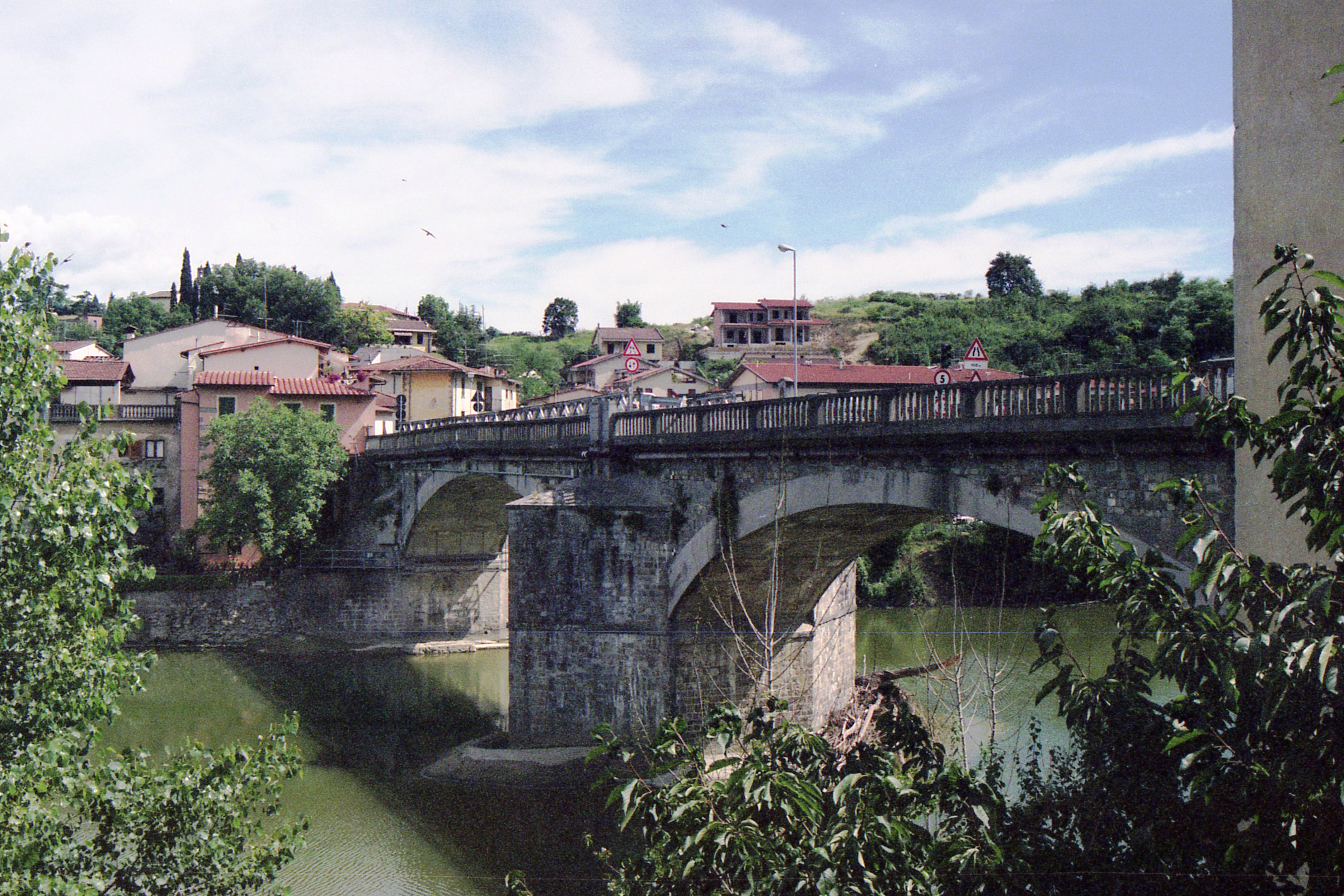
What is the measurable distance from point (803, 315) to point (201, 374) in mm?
47983

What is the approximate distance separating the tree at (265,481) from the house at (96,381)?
950 centimetres

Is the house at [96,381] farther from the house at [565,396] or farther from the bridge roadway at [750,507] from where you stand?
the bridge roadway at [750,507]

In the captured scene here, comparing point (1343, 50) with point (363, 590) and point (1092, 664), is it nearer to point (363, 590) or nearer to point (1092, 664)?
point (1092, 664)

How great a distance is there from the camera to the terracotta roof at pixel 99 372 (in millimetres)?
42938

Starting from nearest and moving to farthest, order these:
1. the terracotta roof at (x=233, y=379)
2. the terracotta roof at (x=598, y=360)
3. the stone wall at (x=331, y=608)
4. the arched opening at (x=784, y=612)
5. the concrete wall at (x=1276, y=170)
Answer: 1. the concrete wall at (x=1276, y=170)
2. the arched opening at (x=784, y=612)
3. the stone wall at (x=331, y=608)
4. the terracotta roof at (x=233, y=379)
5. the terracotta roof at (x=598, y=360)

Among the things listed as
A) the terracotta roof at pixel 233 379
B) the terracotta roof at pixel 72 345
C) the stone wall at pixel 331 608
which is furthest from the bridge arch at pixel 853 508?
the terracotta roof at pixel 72 345

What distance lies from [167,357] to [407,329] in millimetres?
32363

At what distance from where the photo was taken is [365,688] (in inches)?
1171

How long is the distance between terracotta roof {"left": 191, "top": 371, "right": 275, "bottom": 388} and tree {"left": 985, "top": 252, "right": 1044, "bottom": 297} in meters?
54.1

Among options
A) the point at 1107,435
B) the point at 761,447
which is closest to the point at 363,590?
the point at 761,447

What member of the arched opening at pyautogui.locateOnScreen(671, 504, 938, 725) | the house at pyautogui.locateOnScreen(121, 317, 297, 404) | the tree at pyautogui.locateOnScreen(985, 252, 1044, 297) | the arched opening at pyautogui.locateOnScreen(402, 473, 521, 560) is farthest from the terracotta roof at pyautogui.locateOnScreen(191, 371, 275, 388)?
the tree at pyautogui.locateOnScreen(985, 252, 1044, 297)

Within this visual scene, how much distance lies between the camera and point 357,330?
72.8 metres

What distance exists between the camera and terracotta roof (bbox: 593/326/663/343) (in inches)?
3199

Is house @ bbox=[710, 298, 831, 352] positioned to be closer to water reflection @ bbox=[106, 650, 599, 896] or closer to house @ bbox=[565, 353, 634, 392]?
house @ bbox=[565, 353, 634, 392]
